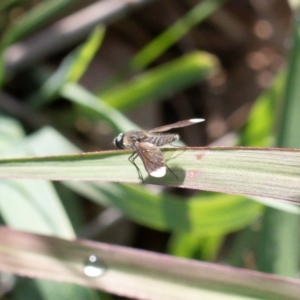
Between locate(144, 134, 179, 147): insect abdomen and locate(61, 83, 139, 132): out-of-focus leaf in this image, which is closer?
locate(144, 134, 179, 147): insect abdomen

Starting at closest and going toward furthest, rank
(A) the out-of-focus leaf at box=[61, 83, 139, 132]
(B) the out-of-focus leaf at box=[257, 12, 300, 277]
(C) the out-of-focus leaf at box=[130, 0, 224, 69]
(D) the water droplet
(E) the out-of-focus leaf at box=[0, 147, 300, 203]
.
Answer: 1. (E) the out-of-focus leaf at box=[0, 147, 300, 203]
2. (D) the water droplet
3. (B) the out-of-focus leaf at box=[257, 12, 300, 277]
4. (A) the out-of-focus leaf at box=[61, 83, 139, 132]
5. (C) the out-of-focus leaf at box=[130, 0, 224, 69]

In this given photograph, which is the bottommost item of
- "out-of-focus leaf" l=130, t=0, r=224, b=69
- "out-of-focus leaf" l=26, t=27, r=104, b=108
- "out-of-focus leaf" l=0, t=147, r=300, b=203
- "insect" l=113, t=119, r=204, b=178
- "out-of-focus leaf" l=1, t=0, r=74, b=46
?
"out-of-focus leaf" l=0, t=147, r=300, b=203

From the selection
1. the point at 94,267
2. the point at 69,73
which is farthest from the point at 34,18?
the point at 94,267

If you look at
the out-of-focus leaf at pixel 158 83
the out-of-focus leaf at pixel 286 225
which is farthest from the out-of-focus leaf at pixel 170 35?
the out-of-focus leaf at pixel 286 225

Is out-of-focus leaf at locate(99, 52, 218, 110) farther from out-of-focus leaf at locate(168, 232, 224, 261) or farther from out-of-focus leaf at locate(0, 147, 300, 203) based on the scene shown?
out-of-focus leaf at locate(0, 147, 300, 203)

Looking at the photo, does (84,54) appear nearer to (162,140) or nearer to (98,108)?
(98,108)

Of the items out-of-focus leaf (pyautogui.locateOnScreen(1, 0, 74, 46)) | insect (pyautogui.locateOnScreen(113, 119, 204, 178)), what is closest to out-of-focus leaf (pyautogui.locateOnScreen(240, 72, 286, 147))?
insect (pyautogui.locateOnScreen(113, 119, 204, 178))
